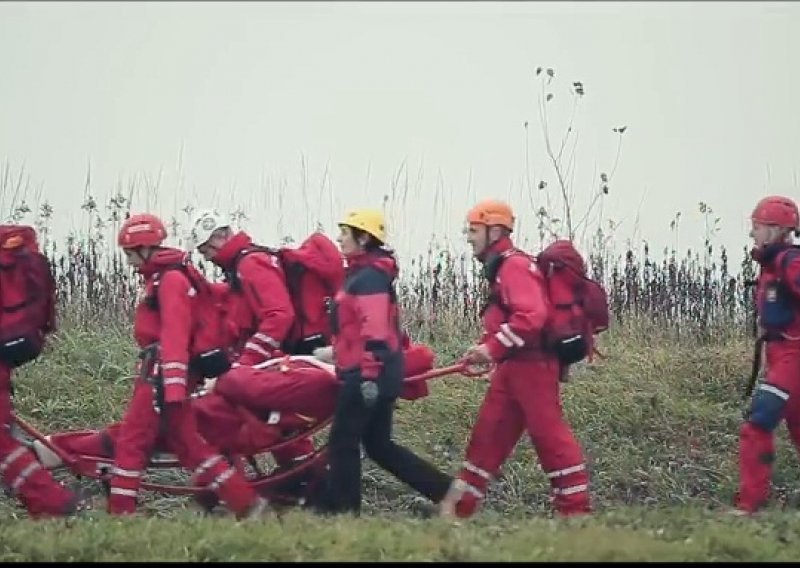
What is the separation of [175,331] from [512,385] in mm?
2340

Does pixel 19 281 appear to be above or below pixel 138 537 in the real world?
above

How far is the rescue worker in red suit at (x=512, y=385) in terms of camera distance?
9.83 meters

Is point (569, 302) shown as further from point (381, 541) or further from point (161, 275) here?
point (381, 541)

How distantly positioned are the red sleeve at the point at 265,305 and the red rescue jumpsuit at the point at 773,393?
3348mm

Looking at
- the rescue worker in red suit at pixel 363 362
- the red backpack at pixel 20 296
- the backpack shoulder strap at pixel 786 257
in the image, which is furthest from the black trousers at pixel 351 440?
the backpack shoulder strap at pixel 786 257

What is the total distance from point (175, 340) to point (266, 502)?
1.34 m

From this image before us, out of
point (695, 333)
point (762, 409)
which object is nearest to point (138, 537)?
point (762, 409)

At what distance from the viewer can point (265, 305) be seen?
10.4 m

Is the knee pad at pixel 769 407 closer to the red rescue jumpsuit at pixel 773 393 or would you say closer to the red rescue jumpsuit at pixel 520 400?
the red rescue jumpsuit at pixel 773 393

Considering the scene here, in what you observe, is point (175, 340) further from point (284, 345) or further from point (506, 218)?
point (506, 218)

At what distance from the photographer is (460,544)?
765 centimetres

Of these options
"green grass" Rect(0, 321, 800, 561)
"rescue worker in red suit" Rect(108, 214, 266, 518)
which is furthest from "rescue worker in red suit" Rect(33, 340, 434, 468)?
"green grass" Rect(0, 321, 800, 561)

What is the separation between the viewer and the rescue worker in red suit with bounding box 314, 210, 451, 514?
31.7ft

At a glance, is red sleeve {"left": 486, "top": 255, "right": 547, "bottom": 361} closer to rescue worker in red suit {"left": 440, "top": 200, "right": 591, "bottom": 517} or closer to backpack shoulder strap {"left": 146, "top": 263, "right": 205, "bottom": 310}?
rescue worker in red suit {"left": 440, "top": 200, "right": 591, "bottom": 517}
